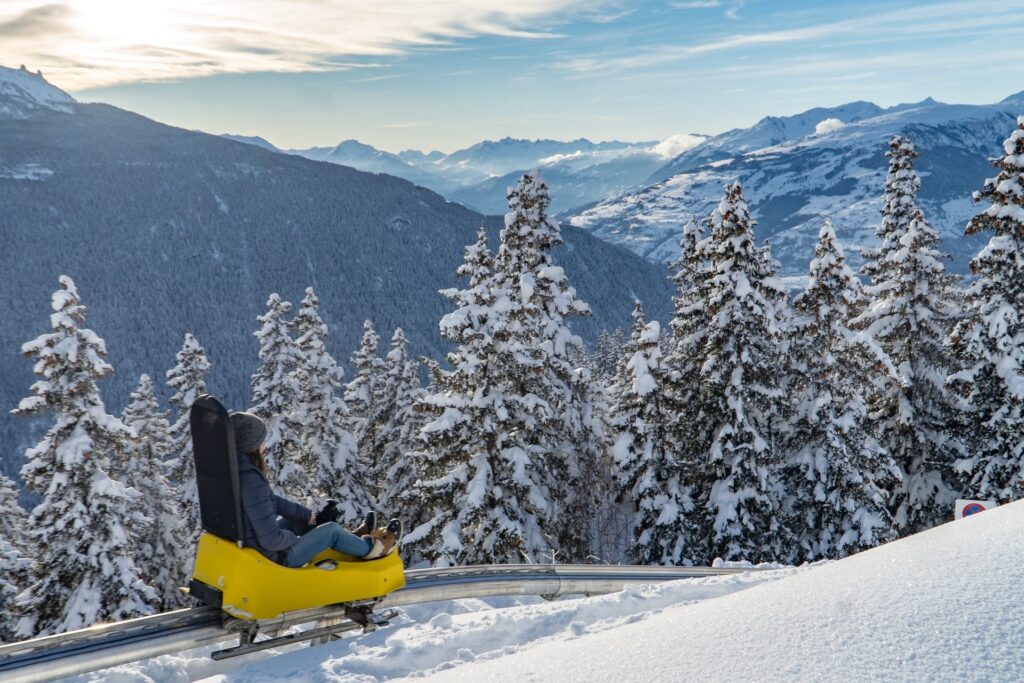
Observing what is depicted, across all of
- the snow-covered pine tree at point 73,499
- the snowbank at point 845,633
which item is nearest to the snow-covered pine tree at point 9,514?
the snow-covered pine tree at point 73,499

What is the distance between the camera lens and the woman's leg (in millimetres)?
6940

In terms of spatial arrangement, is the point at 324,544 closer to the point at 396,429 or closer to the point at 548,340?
the point at 548,340

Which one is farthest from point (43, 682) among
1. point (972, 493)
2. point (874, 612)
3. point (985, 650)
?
point (972, 493)

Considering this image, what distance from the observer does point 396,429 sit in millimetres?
33531

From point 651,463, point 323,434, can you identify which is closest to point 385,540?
point 651,463

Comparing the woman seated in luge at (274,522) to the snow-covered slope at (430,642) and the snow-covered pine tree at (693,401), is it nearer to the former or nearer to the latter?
the snow-covered slope at (430,642)

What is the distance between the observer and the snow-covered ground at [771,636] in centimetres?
453

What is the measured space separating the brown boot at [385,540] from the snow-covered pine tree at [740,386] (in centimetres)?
1616

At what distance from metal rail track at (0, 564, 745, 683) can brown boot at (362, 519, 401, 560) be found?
60 centimetres

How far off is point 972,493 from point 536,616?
19.3 m

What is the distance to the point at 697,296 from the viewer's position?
24.6 metres

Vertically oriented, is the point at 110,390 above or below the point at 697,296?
below

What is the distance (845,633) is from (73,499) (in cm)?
2118

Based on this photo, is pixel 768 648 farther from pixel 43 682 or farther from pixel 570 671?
pixel 43 682
